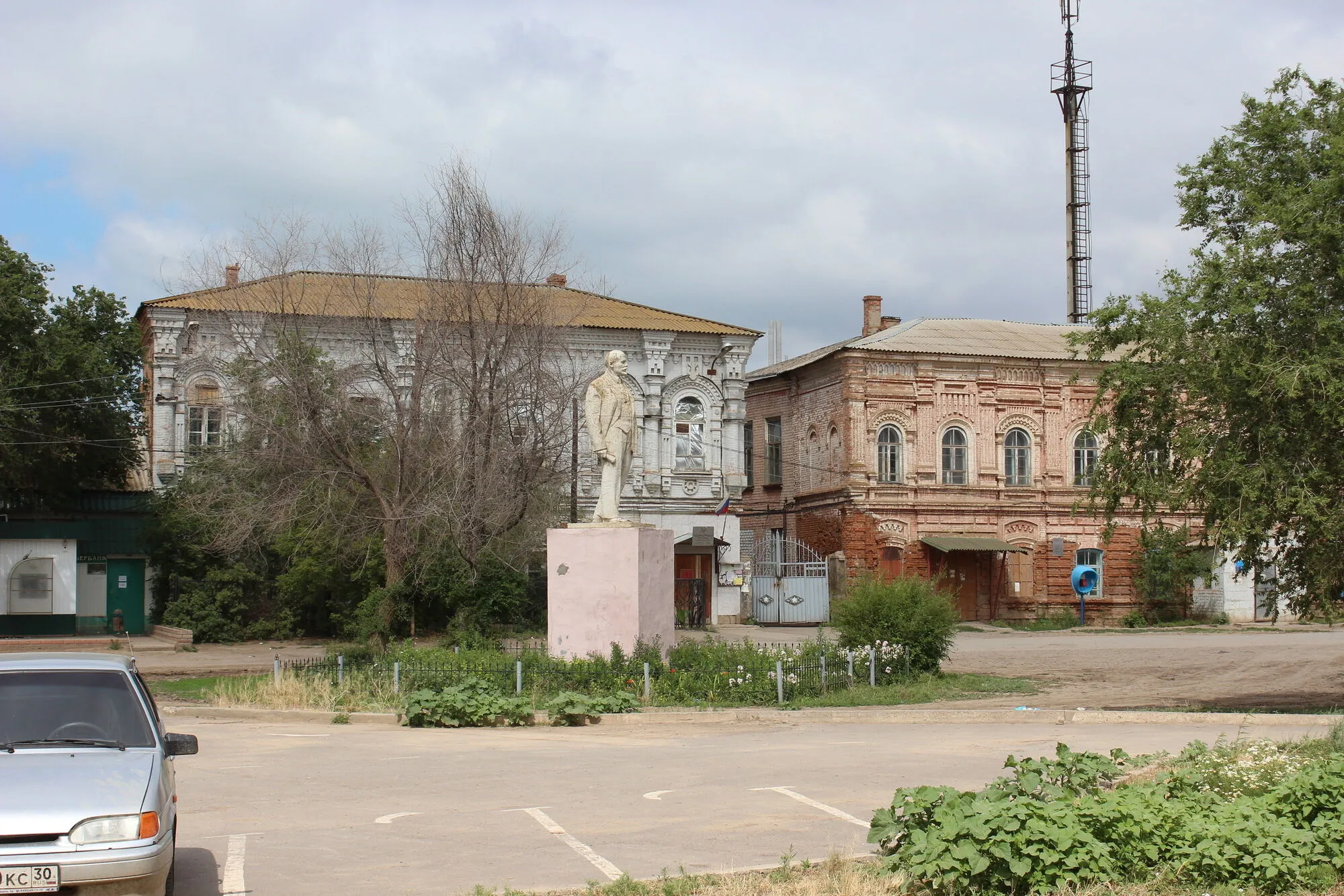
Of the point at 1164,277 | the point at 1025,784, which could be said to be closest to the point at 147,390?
the point at 1164,277

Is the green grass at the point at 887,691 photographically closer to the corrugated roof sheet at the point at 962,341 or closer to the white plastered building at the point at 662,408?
the white plastered building at the point at 662,408

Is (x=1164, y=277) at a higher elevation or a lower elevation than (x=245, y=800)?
higher

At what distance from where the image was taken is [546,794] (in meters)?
10.8

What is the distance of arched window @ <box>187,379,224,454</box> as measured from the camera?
120 feet

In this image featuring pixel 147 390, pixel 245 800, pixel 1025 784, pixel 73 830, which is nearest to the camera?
pixel 73 830

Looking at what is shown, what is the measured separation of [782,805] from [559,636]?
27.6 feet

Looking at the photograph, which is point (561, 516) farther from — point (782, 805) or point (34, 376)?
point (782, 805)

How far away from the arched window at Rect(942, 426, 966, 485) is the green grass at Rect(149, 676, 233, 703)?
84.1ft

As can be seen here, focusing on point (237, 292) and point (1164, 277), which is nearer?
point (1164, 277)

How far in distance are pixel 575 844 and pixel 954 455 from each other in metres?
36.4

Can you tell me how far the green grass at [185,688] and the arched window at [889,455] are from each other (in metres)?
23.8

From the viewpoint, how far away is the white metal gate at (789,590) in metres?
41.6

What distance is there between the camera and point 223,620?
3394 cm

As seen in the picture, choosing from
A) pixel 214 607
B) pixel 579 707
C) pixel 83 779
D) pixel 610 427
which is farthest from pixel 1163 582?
pixel 83 779
